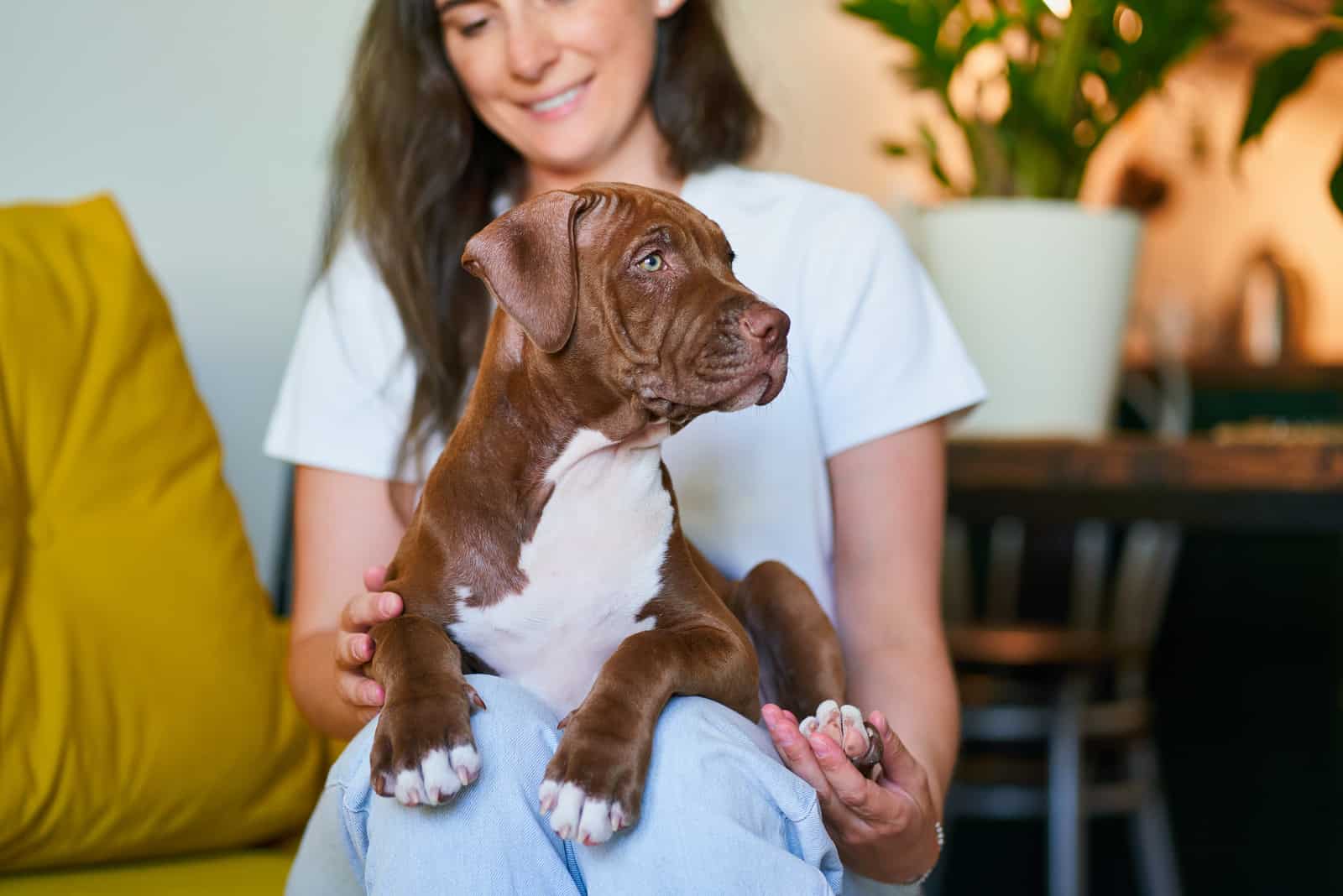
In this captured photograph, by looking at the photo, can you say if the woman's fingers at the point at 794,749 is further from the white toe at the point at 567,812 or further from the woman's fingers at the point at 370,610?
the woman's fingers at the point at 370,610

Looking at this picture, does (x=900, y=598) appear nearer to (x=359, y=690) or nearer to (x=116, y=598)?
(x=359, y=690)

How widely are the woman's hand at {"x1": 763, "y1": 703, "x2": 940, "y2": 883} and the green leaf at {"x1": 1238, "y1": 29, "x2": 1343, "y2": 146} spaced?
1.15 meters

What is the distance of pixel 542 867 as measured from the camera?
1.11 metres

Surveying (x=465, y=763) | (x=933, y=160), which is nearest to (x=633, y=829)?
(x=465, y=763)

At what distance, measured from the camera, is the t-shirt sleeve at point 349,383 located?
167 cm

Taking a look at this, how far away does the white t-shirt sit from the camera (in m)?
1.60

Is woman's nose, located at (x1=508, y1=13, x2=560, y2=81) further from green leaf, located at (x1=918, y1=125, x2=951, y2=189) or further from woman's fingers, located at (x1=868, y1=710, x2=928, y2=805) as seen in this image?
green leaf, located at (x1=918, y1=125, x2=951, y2=189)

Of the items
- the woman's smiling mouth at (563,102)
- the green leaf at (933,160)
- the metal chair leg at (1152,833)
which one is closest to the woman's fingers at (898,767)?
the woman's smiling mouth at (563,102)

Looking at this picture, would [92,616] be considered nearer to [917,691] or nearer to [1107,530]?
[917,691]

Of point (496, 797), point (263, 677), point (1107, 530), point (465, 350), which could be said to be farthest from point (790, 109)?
point (496, 797)

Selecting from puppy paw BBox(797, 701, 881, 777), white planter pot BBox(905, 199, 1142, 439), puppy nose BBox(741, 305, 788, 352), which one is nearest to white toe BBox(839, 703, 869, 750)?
puppy paw BBox(797, 701, 881, 777)

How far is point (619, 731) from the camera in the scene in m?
1.06

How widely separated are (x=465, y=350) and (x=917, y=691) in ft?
2.07

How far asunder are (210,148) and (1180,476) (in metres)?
1.54
